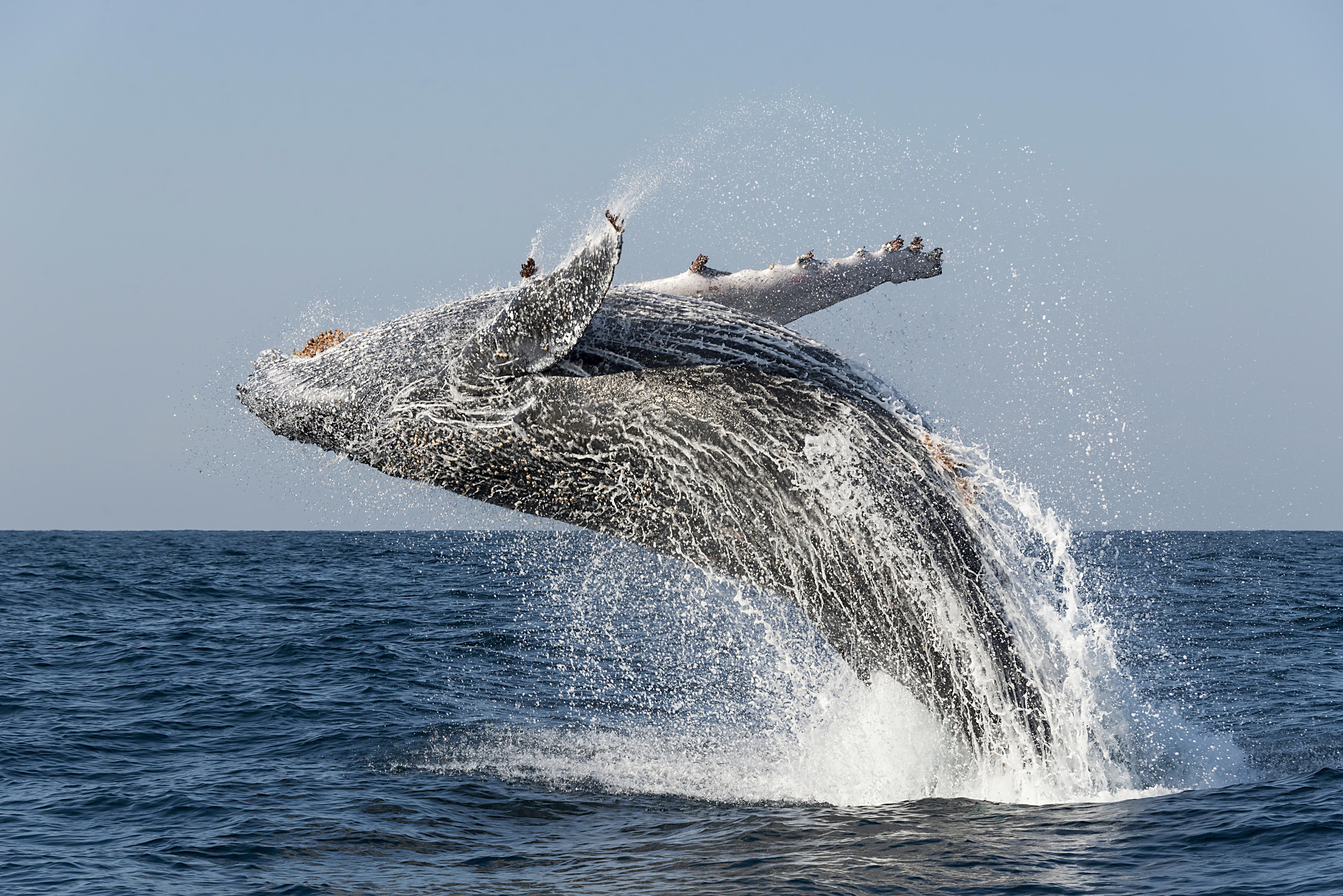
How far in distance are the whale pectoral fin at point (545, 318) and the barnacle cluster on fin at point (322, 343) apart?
1.95m

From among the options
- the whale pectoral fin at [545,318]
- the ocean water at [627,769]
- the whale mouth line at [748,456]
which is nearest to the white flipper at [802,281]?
the whale mouth line at [748,456]

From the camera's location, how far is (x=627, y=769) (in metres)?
13.0

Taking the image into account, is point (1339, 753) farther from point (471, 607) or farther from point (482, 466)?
point (471, 607)

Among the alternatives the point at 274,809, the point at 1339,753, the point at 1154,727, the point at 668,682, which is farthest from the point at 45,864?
the point at 1339,753

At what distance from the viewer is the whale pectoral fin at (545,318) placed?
833 cm

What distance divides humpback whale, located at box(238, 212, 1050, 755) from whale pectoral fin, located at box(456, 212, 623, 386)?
2 cm

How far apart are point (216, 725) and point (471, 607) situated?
16117mm

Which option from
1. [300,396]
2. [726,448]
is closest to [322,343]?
[300,396]

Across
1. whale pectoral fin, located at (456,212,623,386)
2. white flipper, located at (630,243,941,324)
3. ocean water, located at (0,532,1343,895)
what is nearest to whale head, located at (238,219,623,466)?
whale pectoral fin, located at (456,212,623,386)

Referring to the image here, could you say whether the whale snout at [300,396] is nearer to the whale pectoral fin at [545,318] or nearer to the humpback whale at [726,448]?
the humpback whale at [726,448]

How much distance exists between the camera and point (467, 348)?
9.34m

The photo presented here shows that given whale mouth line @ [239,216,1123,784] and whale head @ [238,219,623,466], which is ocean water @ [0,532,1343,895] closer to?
whale mouth line @ [239,216,1123,784]

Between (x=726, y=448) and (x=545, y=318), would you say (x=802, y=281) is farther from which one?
(x=545, y=318)

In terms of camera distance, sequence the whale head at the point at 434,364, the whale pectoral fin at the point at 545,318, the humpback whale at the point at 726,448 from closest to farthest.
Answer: the whale pectoral fin at the point at 545,318, the whale head at the point at 434,364, the humpback whale at the point at 726,448
